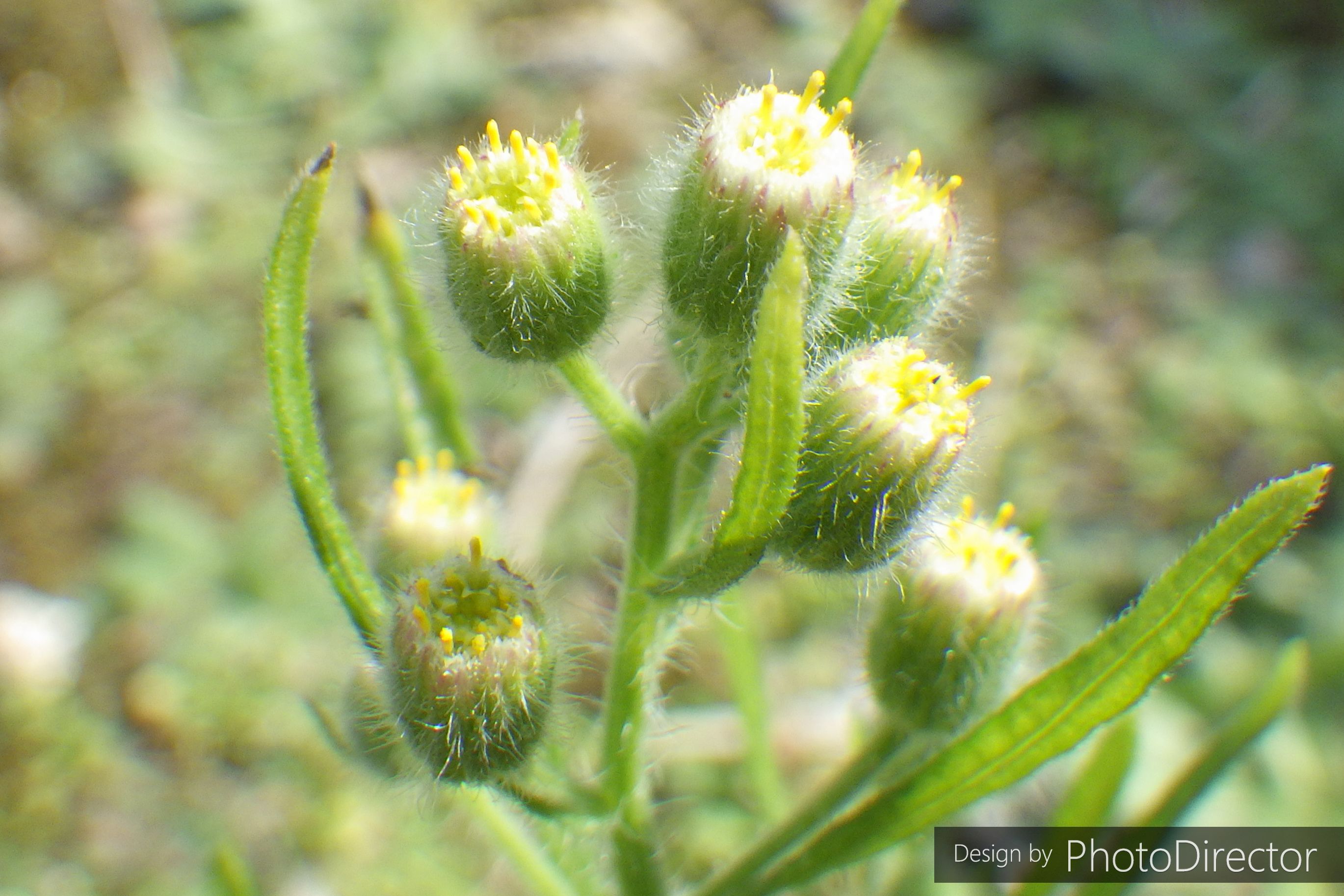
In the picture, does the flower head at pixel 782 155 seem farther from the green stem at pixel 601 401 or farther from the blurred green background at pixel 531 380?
the blurred green background at pixel 531 380

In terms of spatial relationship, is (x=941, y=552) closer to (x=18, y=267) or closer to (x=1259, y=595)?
(x=1259, y=595)

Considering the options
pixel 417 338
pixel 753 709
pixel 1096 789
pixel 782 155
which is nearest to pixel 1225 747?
pixel 1096 789

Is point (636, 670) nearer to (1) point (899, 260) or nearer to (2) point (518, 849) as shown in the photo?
(2) point (518, 849)

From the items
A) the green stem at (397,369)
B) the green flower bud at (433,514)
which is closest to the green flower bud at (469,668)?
the green flower bud at (433,514)

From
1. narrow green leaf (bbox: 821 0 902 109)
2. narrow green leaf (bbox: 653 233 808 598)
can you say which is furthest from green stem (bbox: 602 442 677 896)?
narrow green leaf (bbox: 821 0 902 109)

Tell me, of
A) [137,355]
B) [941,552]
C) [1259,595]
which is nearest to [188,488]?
[137,355]

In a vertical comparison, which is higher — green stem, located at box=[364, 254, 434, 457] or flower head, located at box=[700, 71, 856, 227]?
flower head, located at box=[700, 71, 856, 227]

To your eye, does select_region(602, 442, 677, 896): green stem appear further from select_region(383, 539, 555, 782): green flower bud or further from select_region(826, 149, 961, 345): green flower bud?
select_region(826, 149, 961, 345): green flower bud
